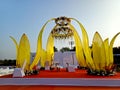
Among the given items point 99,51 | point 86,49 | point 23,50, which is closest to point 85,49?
point 86,49

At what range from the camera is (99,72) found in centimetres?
907

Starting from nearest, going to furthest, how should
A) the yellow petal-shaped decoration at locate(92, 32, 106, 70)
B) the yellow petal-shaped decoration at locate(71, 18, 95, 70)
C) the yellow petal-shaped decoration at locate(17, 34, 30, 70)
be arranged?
the yellow petal-shaped decoration at locate(92, 32, 106, 70), the yellow petal-shaped decoration at locate(71, 18, 95, 70), the yellow petal-shaped decoration at locate(17, 34, 30, 70)

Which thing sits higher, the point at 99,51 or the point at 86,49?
the point at 86,49

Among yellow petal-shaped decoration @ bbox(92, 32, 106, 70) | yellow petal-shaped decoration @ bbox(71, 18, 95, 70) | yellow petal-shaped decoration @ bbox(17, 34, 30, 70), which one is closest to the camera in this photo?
yellow petal-shaped decoration @ bbox(92, 32, 106, 70)

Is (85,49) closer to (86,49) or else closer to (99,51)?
(86,49)

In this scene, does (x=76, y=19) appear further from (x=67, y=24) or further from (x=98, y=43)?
(x=98, y=43)

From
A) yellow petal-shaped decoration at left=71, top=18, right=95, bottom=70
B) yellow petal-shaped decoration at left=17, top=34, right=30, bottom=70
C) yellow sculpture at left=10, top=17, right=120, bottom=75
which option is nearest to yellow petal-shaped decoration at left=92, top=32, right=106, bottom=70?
yellow sculpture at left=10, top=17, right=120, bottom=75

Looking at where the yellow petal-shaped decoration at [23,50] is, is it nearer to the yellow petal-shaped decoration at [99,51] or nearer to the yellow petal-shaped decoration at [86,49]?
the yellow petal-shaped decoration at [86,49]

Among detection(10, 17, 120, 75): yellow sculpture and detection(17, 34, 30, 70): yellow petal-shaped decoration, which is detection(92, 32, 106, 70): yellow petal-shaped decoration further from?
detection(17, 34, 30, 70): yellow petal-shaped decoration

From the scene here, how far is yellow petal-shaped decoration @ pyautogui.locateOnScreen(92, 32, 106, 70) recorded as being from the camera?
933cm

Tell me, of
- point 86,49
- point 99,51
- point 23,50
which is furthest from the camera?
point 86,49

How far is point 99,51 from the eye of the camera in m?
9.43

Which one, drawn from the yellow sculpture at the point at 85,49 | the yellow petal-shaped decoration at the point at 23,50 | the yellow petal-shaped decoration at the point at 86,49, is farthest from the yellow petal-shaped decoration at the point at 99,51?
the yellow petal-shaped decoration at the point at 23,50

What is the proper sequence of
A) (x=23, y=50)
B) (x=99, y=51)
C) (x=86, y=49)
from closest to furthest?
(x=99, y=51)
(x=23, y=50)
(x=86, y=49)
